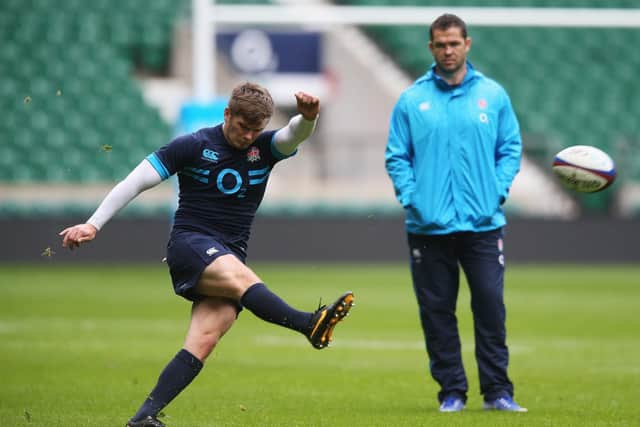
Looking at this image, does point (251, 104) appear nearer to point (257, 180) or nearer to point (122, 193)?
point (257, 180)

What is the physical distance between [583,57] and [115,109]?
994 centimetres

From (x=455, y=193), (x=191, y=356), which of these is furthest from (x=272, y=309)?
(x=455, y=193)

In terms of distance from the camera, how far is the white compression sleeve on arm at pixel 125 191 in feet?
19.4

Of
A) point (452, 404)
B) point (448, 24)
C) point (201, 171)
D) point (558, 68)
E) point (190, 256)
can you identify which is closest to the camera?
point (190, 256)

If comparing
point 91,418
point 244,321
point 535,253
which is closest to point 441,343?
point 91,418

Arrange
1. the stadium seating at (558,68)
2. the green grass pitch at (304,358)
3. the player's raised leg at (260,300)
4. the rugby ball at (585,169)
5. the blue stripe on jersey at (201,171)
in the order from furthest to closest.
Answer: the stadium seating at (558,68), the rugby ball at (585,169), the green grass pitch at (304,358), the blue stripe on jersey at (201,171), the player's raised leg at (260,300)

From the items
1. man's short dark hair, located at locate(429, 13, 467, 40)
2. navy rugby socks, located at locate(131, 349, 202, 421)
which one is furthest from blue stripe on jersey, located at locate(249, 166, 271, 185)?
man's short dark hair, located at locate(429, 13, 467, 40)

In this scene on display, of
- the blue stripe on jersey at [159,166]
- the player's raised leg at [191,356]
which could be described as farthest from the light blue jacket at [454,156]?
the blue stripe on jersey at [159,166]

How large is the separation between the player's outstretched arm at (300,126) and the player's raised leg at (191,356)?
0.84 meters

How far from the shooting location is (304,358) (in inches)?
407

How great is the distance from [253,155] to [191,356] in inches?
41.6

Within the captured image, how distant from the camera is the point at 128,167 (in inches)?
853

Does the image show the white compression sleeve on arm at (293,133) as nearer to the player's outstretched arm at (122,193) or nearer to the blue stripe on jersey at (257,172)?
the blue stripe on jersey at (257,172)

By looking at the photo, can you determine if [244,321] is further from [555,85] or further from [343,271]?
[555,85]
